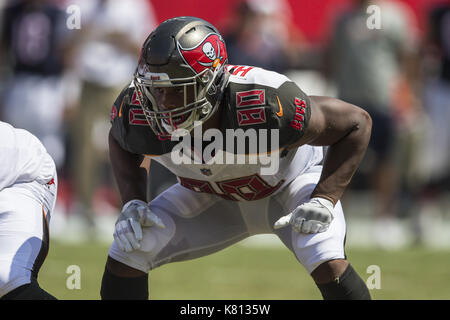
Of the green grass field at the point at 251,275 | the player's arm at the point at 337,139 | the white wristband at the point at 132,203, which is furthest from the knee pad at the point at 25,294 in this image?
the green grass field at the point at 251,275

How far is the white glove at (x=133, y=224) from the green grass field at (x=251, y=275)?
5.04 feet

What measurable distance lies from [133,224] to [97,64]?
160 inches

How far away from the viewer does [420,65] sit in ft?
25.8

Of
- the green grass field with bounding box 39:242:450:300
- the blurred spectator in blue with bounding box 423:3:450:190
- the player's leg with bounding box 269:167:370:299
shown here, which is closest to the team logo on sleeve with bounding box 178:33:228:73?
the player's leg with bounding box 269:167:370:299

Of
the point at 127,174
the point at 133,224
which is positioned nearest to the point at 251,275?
the point at 127,174

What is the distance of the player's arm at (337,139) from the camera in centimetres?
355

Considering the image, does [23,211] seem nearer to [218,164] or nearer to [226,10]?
[218,164]

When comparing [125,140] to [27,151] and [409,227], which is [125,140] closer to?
[27,151]

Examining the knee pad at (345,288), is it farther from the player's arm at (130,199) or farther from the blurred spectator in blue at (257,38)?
the blurred spectator in blue at (257,38)

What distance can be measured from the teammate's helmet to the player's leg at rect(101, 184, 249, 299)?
448 millimetres

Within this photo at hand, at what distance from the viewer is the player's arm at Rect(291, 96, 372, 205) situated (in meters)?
3.55

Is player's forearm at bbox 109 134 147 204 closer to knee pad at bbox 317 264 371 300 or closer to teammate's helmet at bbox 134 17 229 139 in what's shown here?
teammate's helmet at bbox 134 17 229 139
